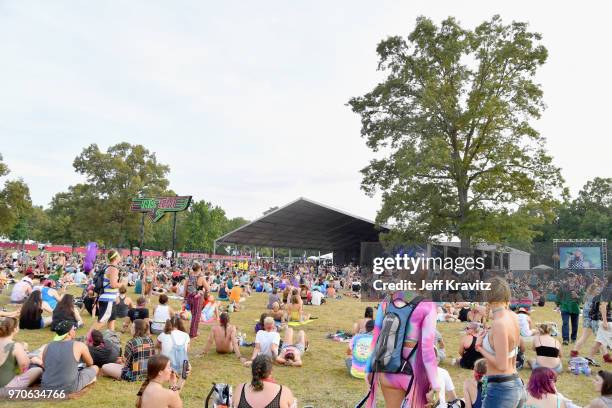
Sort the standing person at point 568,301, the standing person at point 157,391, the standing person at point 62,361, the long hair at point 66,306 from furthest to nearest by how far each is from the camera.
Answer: the standing person at point 568,301
the long hair at point 66,306
the standing person at point 62,361
the standing person at point 157,391

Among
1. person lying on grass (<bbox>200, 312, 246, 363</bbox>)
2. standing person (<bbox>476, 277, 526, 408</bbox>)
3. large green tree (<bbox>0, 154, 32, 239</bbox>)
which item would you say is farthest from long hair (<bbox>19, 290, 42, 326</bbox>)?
large green tree (<bbox>0, 154, 32, 239</bbox>)

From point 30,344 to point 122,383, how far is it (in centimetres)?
314

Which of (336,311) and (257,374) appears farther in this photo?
(336,311)

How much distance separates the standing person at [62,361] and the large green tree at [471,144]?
55.6ft

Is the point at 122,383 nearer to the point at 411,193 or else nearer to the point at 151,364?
the point at 151,364

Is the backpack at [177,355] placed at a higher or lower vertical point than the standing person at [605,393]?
lower

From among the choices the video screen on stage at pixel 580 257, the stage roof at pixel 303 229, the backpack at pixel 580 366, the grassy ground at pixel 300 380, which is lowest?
the grassy ground at pixel 300 380

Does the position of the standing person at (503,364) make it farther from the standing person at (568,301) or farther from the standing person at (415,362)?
the standing person at (568,301)

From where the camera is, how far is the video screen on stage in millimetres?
27056

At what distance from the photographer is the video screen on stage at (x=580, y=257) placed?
27056 millimetres

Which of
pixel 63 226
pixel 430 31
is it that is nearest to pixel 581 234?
pixel 430 31

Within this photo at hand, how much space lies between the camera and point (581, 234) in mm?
53469

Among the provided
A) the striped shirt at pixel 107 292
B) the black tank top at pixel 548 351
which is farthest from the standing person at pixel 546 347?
the striped shirt at pixel 107 292

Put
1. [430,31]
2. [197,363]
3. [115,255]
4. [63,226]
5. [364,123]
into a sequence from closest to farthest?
[197,363]
[115,255]
[430,31]
[364,123]
[63,226]
